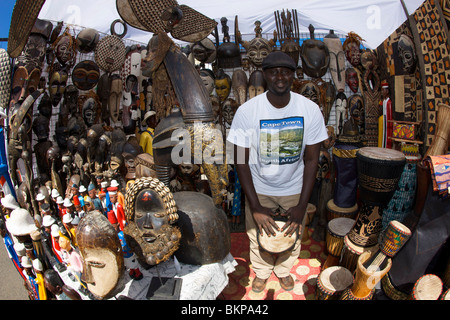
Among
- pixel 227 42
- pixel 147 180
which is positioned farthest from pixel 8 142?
pixel 227 42

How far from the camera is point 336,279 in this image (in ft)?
7.08

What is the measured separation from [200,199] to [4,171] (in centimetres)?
210

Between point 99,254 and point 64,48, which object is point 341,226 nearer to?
point 99,254

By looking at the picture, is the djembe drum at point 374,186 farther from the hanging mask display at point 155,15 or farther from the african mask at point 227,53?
the african mask at point 227,53

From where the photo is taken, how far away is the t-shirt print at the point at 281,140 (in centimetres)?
204

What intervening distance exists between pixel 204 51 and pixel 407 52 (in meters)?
2.72

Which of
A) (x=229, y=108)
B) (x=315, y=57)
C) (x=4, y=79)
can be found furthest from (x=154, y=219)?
(x=315, y=57)

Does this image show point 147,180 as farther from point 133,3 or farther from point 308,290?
point 308,290

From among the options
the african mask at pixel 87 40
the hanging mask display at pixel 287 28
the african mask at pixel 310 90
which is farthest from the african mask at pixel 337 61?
the african mask at pixel 87 40

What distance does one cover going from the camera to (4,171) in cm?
273

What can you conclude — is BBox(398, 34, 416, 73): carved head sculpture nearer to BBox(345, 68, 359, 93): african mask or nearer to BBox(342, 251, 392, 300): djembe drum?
BBox(345, 68, 359, 93): african mask

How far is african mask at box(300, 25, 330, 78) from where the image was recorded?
13.8 feet

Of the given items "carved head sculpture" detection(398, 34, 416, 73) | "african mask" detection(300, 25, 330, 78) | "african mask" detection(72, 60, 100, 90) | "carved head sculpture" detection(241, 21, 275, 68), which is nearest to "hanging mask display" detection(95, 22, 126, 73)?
"african mask" detection(72, 60, 100, 90)

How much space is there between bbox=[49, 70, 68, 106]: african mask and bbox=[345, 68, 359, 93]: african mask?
14.3 ft
